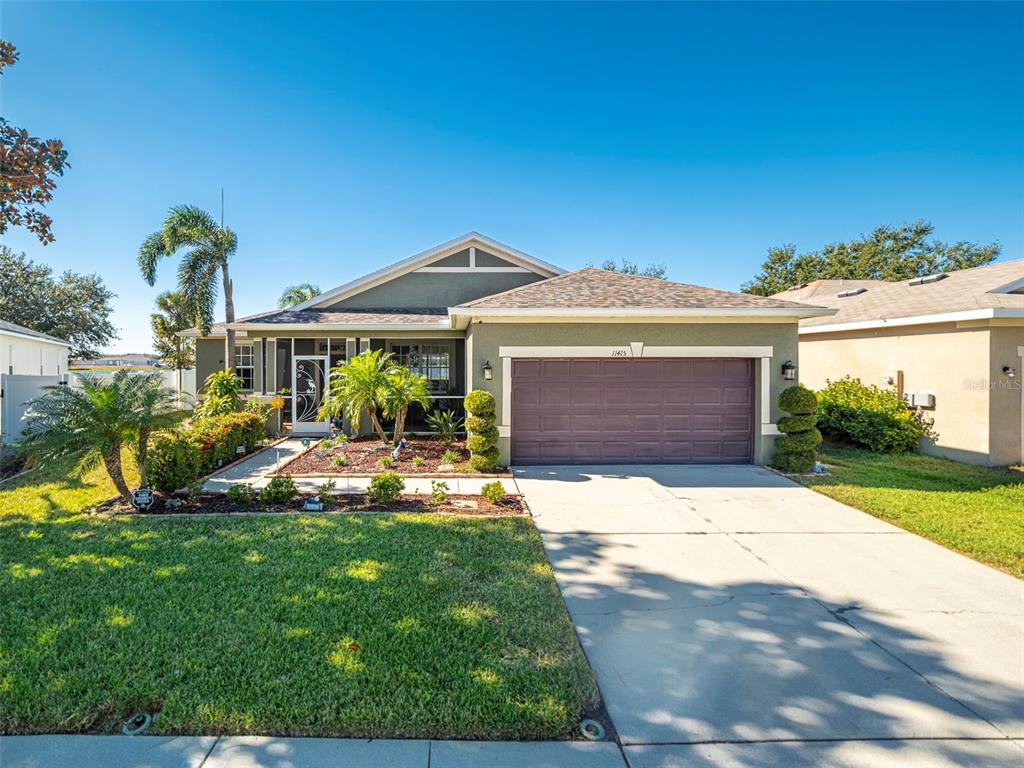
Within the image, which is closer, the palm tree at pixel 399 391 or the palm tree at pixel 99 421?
the palm tree at pixel 99 421

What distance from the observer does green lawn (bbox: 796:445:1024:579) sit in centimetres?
545

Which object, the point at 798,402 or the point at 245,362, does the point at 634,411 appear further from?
the point at 245,362

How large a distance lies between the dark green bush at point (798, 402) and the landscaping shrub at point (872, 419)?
11.6ft

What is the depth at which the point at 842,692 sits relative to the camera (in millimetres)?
2930

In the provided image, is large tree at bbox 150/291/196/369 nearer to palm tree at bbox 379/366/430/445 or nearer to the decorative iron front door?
the decorative iron front door

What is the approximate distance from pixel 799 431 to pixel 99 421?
37.8 ft

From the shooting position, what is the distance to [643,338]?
9484mm

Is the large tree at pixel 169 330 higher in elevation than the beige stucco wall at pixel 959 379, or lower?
higher

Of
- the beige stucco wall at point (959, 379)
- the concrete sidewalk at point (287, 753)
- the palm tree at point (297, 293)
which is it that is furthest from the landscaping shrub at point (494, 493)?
the palm tree at point (297, 293)

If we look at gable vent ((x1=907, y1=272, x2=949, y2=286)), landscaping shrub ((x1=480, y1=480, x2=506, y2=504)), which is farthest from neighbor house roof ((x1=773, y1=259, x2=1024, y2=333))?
landscaping shrub ((x1=480, y1=480, x2=506, y2=504))

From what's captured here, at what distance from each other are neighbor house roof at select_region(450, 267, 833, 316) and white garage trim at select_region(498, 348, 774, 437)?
79cm

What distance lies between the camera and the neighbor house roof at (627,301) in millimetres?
9023

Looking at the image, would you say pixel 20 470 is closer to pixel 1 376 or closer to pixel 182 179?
pixel 1 376

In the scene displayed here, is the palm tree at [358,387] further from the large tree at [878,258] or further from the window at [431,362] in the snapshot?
the large tree at [878,258]
